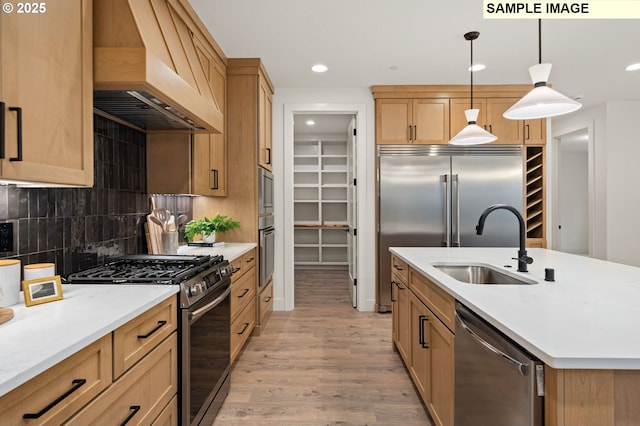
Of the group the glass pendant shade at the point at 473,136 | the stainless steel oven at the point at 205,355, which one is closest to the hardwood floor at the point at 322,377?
the stainless steel oven at the point at 205,355

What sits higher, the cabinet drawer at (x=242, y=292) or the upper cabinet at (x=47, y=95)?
the upper cabinet at (x=47, y=95)

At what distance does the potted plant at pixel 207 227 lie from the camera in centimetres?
308

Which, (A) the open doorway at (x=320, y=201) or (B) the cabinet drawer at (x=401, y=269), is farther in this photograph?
(A) the open doorway at (x=320, y=201)

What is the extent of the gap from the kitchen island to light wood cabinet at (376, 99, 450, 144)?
273 cm

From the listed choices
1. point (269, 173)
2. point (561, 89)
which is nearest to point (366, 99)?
point (269, 173)

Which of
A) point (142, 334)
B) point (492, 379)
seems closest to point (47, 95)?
point (142, 334)

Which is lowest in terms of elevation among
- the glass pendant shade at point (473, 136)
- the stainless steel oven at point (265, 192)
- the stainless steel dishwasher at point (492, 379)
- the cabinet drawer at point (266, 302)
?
the cabinet drawer at point (266, 302)

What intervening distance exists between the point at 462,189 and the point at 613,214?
8.79 feet

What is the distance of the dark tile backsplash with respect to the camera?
1.56 metres

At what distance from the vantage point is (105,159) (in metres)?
2.15

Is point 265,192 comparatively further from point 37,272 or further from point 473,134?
point 37,272

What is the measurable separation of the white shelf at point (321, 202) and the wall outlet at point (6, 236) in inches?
218

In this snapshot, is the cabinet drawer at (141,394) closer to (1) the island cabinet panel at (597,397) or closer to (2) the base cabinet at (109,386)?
(2) the base cabinet at (109,386)

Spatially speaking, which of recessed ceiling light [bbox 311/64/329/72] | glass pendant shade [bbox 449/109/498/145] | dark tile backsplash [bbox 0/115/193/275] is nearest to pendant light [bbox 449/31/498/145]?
glass pendant shade [bbox 449/109/498/145]
